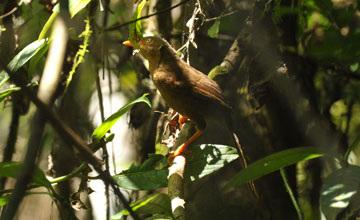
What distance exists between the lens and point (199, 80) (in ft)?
8.17

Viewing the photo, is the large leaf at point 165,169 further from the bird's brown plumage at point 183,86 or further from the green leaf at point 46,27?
the green leaf at point 46,27

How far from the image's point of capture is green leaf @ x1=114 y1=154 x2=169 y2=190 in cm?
200

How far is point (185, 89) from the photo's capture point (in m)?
2.48

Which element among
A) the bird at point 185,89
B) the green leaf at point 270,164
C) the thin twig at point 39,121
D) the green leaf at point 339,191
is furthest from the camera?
the bird at point 185,89

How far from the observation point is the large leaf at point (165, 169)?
6.59 feet

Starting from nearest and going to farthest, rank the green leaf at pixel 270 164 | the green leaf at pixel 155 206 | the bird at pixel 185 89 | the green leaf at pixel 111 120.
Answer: the green leaf at pixel 155 206 → the green leaf at pixel 270 164 → the green leaf at pixel 111 120 → the bird at pixel 185 89

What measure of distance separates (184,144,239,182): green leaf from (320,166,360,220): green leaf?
54 centimetres

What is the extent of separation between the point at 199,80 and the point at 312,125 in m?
1.40

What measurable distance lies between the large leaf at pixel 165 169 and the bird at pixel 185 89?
256mm

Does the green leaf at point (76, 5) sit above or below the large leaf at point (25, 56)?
above

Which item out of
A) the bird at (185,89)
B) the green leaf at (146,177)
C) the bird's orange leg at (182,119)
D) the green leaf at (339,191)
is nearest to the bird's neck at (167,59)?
the bird at (185,89)

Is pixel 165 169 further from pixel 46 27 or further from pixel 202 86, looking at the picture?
Result: pixel 46 27

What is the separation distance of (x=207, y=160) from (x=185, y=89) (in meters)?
0.55

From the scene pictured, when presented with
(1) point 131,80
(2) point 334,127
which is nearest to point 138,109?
(1) point 131,80
